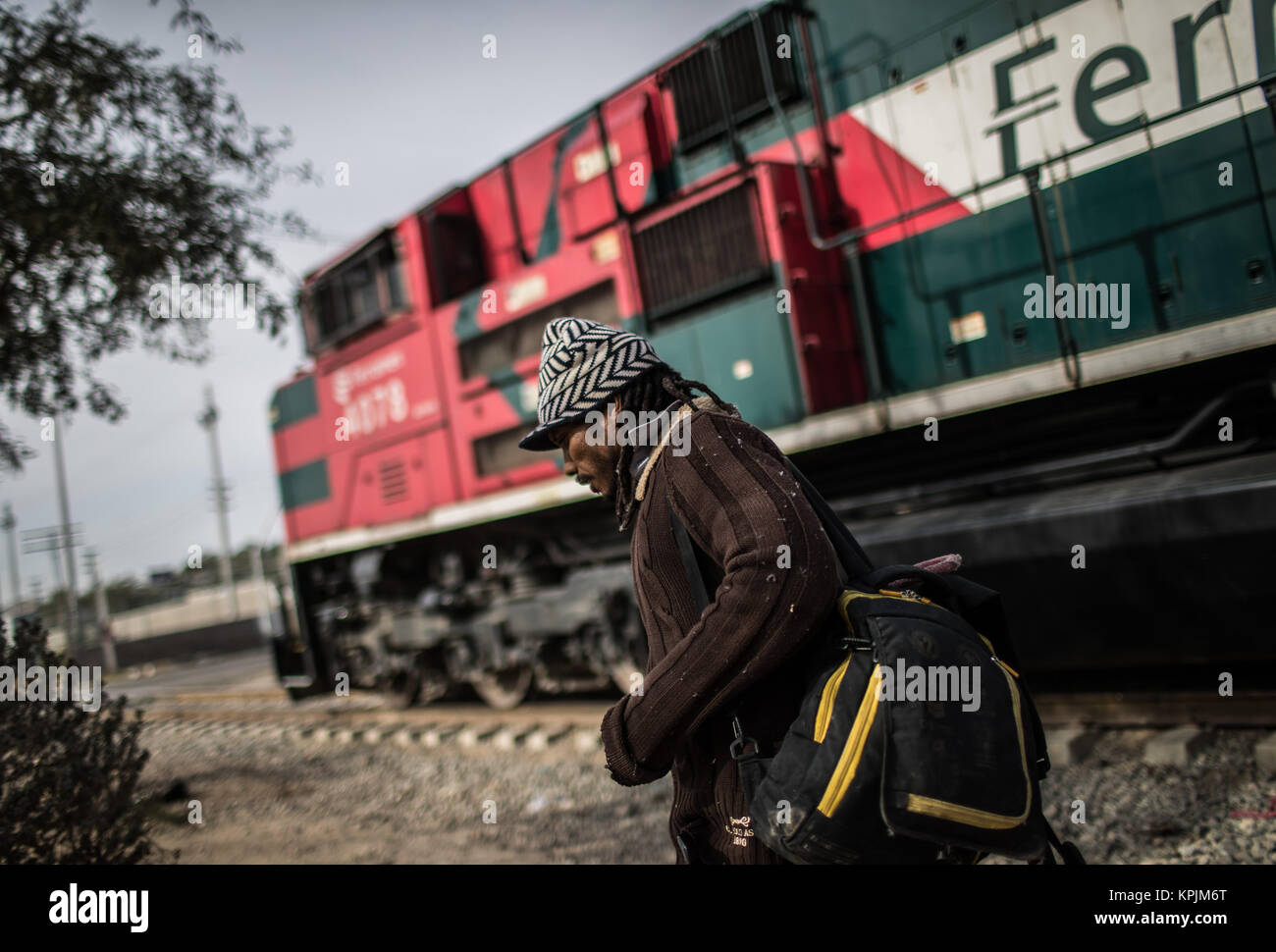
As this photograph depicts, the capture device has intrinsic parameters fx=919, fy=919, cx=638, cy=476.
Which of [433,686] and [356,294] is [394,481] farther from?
[433,686]

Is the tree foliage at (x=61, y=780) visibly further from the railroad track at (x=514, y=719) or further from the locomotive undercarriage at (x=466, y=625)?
the locomotive undercarriage at (x=466, y=625)

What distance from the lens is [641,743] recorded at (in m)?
1.47

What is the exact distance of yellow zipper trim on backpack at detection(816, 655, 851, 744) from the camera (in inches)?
51.5

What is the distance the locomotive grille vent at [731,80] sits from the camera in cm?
552

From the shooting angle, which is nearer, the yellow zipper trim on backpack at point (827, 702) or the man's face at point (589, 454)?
the yellow zipper trim on backpack at point (827, 702)

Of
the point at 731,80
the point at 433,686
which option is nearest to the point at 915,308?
the point at 731,80

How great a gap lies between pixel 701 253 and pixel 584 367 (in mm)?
4177

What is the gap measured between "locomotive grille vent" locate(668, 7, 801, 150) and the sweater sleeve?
15.1 ft

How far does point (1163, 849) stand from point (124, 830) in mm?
3900

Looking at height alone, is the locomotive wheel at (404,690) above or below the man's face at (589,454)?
below

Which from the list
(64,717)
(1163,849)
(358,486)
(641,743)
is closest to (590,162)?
(358,486)

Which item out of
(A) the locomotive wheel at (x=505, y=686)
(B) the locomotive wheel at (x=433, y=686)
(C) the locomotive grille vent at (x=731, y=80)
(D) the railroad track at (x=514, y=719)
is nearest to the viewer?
(D) the railroad track at (x=514, y=719)

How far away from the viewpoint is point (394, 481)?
7988mm

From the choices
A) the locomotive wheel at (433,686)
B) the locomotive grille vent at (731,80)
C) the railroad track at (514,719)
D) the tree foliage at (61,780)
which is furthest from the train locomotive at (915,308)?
the tree foliage at (61,780)
